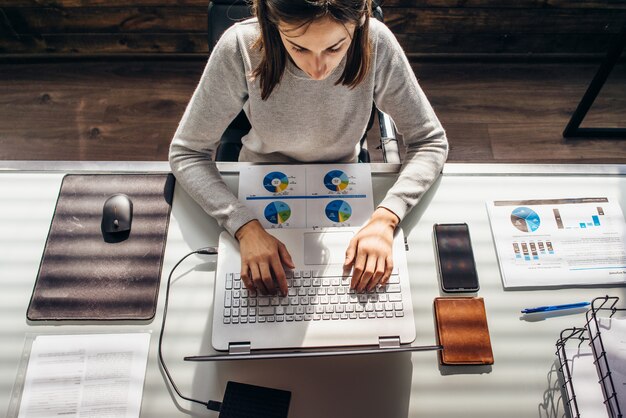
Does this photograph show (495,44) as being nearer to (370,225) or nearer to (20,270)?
(370,225)

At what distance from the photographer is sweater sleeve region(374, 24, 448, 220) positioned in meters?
1.02

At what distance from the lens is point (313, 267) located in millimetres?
1001

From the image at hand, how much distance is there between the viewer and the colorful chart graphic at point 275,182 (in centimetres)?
112

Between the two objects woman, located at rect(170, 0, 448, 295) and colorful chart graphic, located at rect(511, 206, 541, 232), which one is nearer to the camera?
woman, located at rect(170, 0, 448, 295)

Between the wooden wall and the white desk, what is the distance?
136 cm

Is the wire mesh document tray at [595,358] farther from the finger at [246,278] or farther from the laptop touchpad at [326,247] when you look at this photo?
the finger at [246,278]

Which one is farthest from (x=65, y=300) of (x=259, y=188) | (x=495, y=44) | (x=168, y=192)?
(x=495, y=44)

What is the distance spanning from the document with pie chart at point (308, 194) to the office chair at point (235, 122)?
6.9 inches

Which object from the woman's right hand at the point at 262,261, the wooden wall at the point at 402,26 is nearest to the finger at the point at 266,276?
the woman's right hand at the point at 262,261

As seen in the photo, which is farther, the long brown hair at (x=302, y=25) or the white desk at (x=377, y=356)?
the white desk at (x=377, y=356)

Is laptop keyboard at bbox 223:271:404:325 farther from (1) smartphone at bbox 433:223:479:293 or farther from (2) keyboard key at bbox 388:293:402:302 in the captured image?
(1) smartphone at bbox 433:223:479:293

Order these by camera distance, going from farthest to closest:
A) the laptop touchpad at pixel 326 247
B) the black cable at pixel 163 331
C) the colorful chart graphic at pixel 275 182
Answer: the colorful chart graphic at pixel 275 182 → the laptop touchpad at pixel 326 247 → the black cable at pixel 163 331

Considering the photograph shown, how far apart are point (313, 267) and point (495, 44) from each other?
1.88 meters

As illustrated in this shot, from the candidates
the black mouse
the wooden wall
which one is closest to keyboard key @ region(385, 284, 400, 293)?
the black mouse
